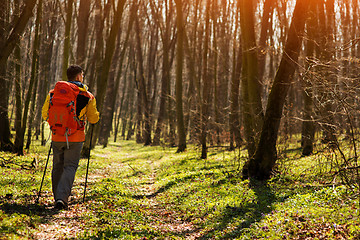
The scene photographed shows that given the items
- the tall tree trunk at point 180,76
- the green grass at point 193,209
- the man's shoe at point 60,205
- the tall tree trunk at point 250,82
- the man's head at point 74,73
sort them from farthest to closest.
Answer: the tall tree trunk at point 180,76 < the tall tree trunk at point 250,82 < the man's head at point 74,73 < the man's shoe at point 60,205 < the green grass at point 193,209

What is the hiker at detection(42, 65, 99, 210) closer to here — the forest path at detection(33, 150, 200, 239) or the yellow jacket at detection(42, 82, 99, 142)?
the yellow jacket at detection(42, 82, 99, 142)

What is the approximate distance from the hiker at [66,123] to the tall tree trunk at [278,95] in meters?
5.26

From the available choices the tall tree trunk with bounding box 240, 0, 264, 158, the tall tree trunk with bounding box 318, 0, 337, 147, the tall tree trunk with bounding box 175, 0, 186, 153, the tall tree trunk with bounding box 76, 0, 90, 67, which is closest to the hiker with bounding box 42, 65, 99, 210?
the tall tree trunk with bounding box 318, 0, 337, 147

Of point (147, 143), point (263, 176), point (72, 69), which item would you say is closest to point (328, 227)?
point (263, 176)

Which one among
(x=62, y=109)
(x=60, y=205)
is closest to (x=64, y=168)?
(x=60, y=205)

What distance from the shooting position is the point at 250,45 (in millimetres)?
11086

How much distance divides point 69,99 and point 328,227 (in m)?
5.14

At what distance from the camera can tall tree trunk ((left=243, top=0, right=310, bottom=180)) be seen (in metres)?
9.12

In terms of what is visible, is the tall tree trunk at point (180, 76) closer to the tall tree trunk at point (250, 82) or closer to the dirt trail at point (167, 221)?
the tall tree trunk at point (250, 82)

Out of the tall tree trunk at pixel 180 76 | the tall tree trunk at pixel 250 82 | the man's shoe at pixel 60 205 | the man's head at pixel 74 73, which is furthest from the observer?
the tall tree trunk at pixel 180 76

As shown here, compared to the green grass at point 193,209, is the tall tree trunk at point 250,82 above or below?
above

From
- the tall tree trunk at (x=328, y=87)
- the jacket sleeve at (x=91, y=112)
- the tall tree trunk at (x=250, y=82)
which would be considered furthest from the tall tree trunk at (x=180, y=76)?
the jacket sleeve at (x=91, y=112)

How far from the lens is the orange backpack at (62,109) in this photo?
19.7 feet

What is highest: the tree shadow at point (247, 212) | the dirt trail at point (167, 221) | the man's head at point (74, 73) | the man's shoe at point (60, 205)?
the man's head at point (74, 73)
